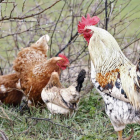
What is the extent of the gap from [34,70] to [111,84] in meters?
1.84

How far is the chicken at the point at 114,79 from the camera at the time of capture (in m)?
3.74

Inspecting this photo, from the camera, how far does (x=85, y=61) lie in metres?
8.33

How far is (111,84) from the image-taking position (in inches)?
152

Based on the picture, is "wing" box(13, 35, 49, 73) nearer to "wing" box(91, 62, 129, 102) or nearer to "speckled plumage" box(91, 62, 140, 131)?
"wing" box(91, 62, 129, 102)

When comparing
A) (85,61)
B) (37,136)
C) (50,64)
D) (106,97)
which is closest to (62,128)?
(37,136)

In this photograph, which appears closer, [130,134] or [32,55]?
[130,134]

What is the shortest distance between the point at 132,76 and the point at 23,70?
2255 mm

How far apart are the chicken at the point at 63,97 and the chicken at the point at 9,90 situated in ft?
2.29

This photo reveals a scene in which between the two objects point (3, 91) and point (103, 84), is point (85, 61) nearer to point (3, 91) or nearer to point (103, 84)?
point (3, 91)

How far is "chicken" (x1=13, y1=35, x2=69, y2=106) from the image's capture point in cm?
525

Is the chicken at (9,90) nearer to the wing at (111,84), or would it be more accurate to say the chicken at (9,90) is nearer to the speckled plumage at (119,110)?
the wing at (111,84)

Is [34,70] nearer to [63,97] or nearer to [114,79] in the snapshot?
[63,97]

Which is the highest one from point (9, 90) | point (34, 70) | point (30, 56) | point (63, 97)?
point (30, 56)

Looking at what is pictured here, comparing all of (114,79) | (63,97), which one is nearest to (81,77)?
(63,97)
